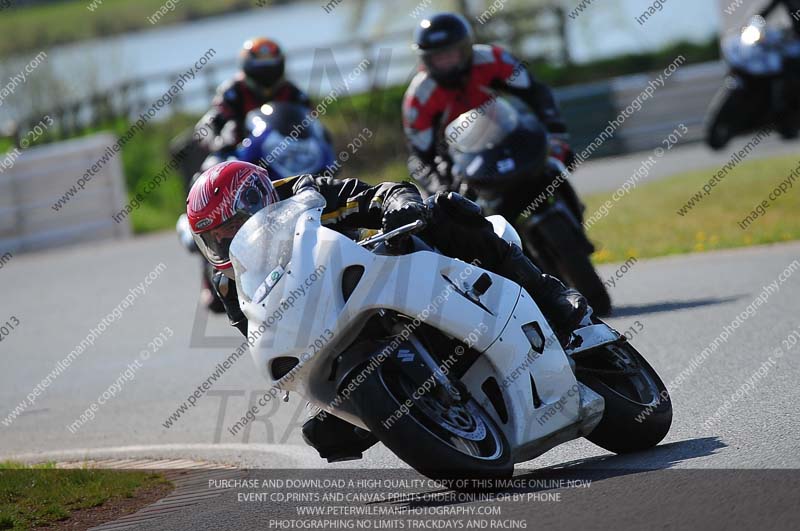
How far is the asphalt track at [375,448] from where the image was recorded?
5117mm

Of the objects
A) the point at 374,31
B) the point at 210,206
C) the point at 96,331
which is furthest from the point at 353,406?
the point at 374,31

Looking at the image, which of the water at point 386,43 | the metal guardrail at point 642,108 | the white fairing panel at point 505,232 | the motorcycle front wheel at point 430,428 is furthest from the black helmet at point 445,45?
the water at point 386,43

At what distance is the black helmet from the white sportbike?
4.35 metres

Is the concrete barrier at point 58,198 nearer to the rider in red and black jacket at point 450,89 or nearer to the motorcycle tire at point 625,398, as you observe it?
the rider in red and black jacket at point 450,89

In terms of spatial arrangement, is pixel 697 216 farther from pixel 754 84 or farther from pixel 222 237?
pixel 222 237

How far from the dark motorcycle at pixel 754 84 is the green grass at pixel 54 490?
428 inches

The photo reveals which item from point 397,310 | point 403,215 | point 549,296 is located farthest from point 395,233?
point 549,296

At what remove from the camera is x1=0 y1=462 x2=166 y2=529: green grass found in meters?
6.45

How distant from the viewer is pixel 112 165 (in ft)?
69.7

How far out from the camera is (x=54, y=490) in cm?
690

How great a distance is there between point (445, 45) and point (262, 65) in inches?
101

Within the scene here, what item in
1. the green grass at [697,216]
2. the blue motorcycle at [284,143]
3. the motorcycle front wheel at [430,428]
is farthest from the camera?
the green grass at [697,216]

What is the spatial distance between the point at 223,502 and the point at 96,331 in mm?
7173

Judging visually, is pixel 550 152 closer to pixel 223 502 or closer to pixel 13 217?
pixel 223 502
